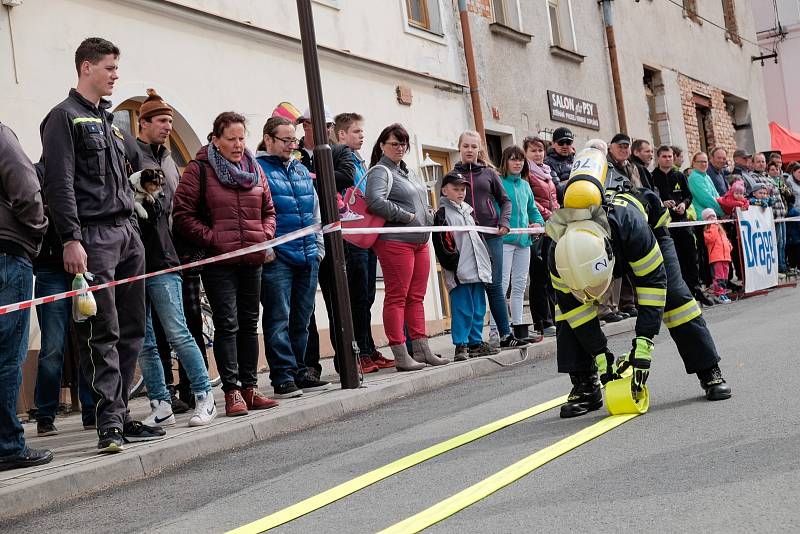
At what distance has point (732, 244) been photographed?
54.3 ft

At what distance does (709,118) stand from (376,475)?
24434mm

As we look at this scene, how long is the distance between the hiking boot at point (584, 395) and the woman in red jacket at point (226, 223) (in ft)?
7.55

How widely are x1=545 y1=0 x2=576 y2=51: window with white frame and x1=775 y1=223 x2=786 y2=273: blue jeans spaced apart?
5283 millimetres

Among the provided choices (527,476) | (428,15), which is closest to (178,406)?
(527,476)

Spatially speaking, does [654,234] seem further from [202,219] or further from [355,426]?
[202,219]

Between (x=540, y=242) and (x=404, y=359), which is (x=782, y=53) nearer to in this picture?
(x=540, y=242)

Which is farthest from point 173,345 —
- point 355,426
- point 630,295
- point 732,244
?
point 732,244

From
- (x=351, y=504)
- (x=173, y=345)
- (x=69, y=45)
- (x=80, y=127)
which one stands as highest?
(x=69, y=45)

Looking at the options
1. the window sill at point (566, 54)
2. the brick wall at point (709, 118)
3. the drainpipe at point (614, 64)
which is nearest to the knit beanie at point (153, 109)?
the window sill at point (566, 54)

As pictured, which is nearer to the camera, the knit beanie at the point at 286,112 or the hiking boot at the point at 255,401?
the hiking boot at the point at 255,401

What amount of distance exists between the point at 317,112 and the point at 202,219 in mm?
1454

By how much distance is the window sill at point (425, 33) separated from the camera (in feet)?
53.6

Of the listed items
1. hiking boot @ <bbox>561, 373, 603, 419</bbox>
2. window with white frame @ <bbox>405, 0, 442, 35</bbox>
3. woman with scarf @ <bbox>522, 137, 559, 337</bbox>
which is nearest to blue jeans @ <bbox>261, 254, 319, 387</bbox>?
hiking boot @ <bbox>561, 373, 603, 419</bbox>

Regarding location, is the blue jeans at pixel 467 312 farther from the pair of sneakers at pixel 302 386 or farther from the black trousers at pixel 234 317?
the black trousers at pixel 234 317
